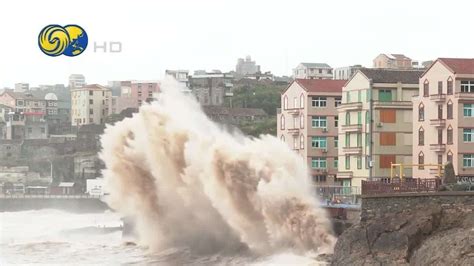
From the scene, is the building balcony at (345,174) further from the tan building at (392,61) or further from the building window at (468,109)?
the tan building at (392,61)

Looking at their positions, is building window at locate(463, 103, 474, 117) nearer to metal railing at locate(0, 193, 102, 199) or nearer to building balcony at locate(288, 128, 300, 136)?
building balcony at locate(288, 128, 300, 136)

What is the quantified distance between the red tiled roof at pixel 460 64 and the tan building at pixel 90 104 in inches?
2183

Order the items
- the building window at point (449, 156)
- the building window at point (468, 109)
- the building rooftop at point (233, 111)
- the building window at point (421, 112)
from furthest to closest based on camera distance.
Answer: the building rooftop at point (233, 111), the building window at point (421, 112), the building window at point (449, 156), the building window at point (468, 109)

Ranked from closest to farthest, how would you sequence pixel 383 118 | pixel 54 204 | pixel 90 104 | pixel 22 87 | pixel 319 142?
1. pixel 383 118
2. pixel 319 142
3. pixel 54 204
4. pixel 90 104
5. pixel 22 87

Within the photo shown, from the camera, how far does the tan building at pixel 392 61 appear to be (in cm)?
8619

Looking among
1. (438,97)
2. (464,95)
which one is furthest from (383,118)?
(464,95)

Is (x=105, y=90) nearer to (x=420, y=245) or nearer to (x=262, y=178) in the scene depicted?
(x=262, y=178)

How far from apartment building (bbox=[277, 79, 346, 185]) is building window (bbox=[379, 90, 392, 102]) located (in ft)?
21.9

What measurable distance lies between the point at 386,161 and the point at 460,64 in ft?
28.6

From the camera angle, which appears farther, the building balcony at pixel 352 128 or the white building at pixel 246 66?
the white building at pixel 246 66

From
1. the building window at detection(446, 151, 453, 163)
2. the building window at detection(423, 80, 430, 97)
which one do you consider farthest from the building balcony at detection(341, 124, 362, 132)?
the building window at detection(446, 151, 453, 163)

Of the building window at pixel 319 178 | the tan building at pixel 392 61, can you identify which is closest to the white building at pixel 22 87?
the tan building at pixel 392 61

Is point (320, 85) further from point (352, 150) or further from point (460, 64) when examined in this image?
point (460, 64)

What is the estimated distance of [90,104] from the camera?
377 feet
